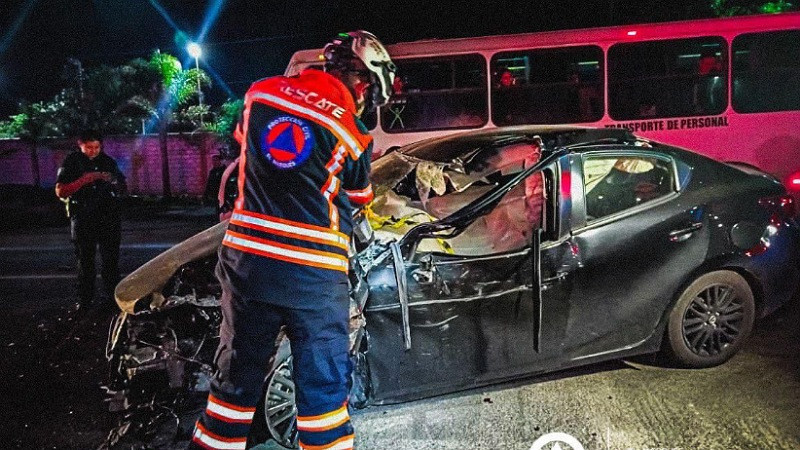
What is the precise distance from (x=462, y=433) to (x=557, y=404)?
0.68 metres

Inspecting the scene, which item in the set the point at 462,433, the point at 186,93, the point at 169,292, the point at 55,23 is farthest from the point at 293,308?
the point at 55,23

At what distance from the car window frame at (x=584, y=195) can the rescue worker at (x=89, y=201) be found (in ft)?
14.3

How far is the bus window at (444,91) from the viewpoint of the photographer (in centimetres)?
986

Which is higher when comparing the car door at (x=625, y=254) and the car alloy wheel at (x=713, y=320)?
the car door at (x=625, y=254)

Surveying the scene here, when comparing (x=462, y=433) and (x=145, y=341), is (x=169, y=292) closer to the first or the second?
(x=145, y=341)

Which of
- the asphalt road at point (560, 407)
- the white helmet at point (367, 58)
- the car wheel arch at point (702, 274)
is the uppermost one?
the white helmet at point (367, 58)

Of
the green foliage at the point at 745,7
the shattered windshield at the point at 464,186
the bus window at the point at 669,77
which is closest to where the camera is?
the shattered windshield at the point at 464,186

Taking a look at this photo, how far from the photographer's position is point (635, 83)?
9.52m

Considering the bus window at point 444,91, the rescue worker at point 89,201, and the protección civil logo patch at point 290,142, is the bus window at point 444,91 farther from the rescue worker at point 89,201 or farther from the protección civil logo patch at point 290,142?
the protección civil logo patch at point 290,142

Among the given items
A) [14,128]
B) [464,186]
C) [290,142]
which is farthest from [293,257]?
[14,128]

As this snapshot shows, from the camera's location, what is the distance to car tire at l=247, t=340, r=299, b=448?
128 inches

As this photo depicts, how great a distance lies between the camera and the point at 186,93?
21.3 meters

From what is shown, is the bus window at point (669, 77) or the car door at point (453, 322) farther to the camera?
the bus window at point (669, 77)

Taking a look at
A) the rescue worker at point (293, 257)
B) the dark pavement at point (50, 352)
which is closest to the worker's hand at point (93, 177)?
the dark pavement at point (50, 352)
